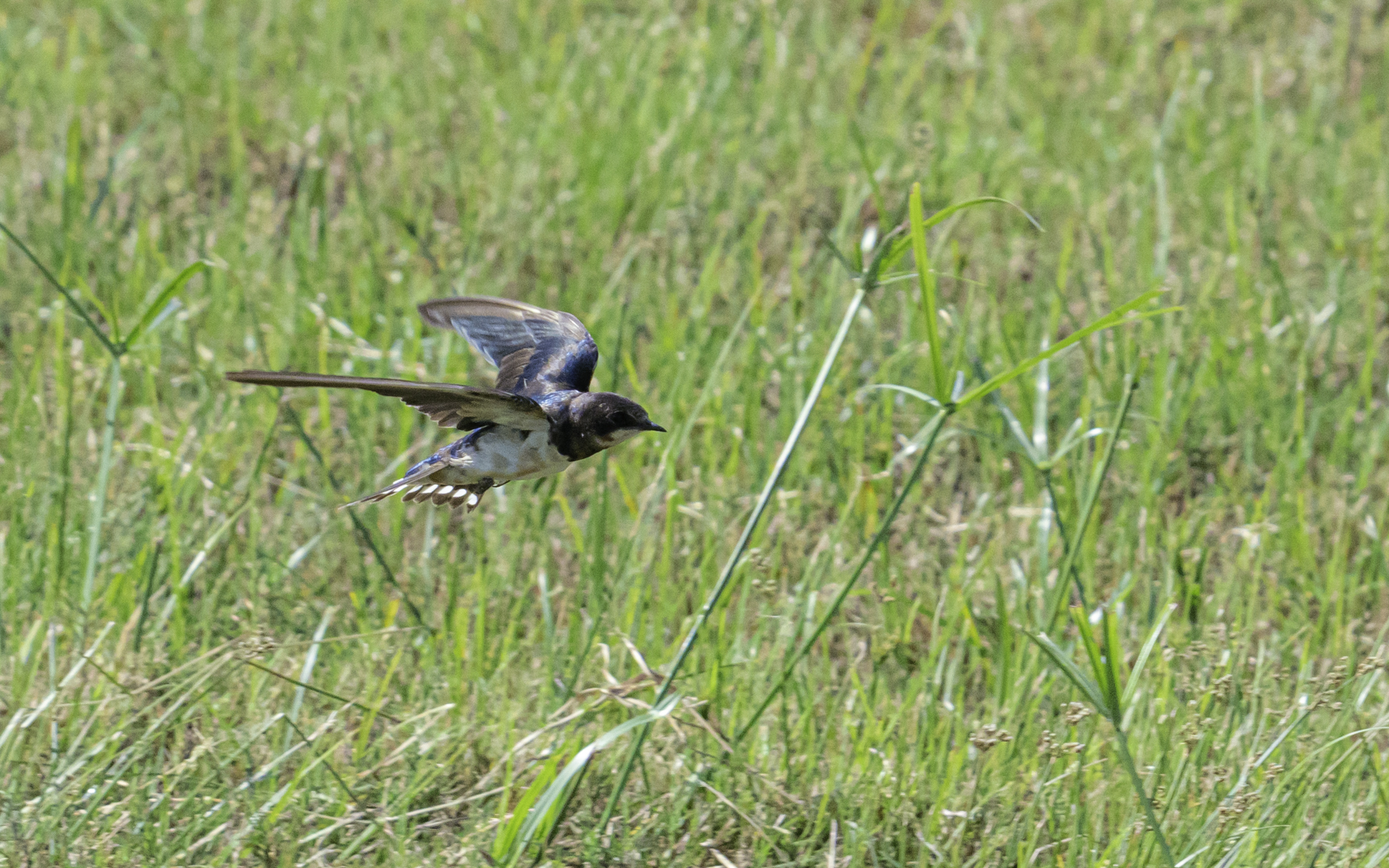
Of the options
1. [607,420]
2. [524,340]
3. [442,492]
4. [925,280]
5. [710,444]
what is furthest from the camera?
[710,444]

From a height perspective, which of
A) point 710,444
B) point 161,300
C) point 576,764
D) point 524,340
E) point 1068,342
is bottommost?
point 710,444

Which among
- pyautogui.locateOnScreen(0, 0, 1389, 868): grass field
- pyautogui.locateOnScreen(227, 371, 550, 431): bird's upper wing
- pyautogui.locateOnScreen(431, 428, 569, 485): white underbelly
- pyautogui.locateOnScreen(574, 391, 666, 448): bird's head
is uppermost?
pyautogui.locateOnScreen(227, 371, 550, 431): bird's upper wing

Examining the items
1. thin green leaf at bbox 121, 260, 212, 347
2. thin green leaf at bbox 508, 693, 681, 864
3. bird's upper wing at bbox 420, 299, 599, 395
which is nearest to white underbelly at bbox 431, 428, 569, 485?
bird's upper wing at bbox 420, 299, 599, 395

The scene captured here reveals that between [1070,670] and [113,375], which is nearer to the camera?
[1070,670]

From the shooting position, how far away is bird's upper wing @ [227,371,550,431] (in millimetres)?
1521

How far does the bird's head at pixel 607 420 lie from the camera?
6.89 feet

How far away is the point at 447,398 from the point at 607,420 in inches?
12.0

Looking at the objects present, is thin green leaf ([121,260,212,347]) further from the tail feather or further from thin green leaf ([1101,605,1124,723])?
thin green leaf ([1101,605,1124,723])

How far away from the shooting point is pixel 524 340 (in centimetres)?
266

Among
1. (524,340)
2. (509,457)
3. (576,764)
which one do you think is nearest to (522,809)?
(576,764)

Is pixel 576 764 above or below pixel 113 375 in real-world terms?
below

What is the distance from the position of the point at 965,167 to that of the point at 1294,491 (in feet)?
5.47

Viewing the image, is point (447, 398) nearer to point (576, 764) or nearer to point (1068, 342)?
point (576, 764)

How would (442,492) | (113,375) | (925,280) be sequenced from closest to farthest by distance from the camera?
(925,280), (442,492), (113,375)
